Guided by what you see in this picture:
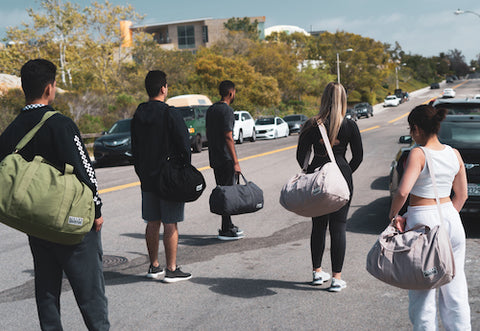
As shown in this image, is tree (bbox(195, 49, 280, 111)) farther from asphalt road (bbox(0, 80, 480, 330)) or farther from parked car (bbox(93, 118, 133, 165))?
asphalt road (bbox(0, 80, 480, 330))

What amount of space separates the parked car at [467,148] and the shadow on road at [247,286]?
248 cm

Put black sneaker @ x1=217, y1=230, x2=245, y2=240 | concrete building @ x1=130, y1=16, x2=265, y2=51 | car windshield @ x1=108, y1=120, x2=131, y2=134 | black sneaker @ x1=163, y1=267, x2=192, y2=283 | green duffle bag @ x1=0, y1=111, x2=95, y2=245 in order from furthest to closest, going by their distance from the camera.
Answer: concrete building @ x1=130, y1=16, x2=265, y2=51 → car windshield @ x1=108, y1=120, x2=131, y2=134 → black sneaker @ x1=217, y1=230, x2=245, y2=240 → black sneaker @ x1=163, y1=267, x2=192, y2=283 → green duffle bag @ x1=0, y1=111, x2=95, y2=245

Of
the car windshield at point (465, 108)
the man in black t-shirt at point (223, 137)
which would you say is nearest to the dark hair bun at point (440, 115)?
the man in black t-shirt at point (223, 137)

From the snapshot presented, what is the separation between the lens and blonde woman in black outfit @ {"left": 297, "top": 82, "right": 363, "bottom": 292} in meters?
5.11

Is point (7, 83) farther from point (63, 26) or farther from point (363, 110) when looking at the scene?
point (363, 110)

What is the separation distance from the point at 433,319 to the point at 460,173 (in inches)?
37.0

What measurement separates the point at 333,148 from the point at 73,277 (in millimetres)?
2772

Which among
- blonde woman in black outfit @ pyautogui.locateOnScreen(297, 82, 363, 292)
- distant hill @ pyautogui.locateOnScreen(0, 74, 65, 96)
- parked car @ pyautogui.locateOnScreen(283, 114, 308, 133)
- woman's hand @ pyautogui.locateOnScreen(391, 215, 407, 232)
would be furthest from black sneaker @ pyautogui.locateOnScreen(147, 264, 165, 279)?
parked car @ pyautogui.locateOnScreen(283, 114, 308, 133)

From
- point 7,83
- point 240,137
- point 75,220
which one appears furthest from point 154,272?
point 7,83

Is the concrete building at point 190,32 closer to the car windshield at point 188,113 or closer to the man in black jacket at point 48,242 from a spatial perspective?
the car windshield at point 188,113

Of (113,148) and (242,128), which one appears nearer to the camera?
(113,148)

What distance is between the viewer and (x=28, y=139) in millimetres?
3189

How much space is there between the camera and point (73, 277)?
10.8 feet

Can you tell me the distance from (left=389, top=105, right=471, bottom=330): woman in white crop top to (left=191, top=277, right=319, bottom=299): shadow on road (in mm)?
1973
